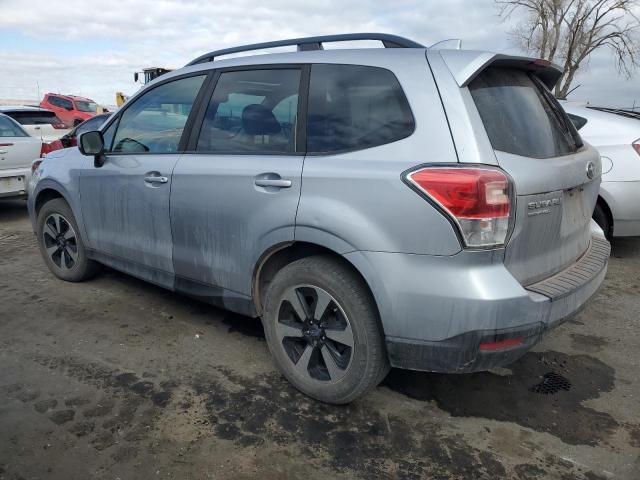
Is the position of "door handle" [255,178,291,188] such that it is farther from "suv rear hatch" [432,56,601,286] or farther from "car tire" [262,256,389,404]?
"suv rear hatch" [432,56,601,286]

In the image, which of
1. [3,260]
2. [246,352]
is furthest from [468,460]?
[3,260]

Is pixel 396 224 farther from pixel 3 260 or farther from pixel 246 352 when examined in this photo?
pixel 3 260

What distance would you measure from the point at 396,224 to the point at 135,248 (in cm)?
220

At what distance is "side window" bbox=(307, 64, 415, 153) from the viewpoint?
2556 mm

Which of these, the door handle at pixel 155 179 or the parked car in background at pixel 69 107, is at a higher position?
the parked car in background at pixel 69 107

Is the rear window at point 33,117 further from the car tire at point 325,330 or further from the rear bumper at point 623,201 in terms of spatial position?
the rear bumper at point 623,201

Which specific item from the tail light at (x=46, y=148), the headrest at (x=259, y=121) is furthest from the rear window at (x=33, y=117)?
the headrest at (x=259, y=121)

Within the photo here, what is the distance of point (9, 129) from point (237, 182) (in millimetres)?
6369

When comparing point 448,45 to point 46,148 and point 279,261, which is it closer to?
point 279,261

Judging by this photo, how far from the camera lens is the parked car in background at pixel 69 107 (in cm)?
2367

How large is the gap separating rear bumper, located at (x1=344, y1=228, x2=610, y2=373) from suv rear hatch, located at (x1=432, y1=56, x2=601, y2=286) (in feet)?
0.43

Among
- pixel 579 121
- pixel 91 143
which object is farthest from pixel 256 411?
pixel 579 121

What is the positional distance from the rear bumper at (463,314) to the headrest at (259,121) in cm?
113

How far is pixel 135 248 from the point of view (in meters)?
3.83
